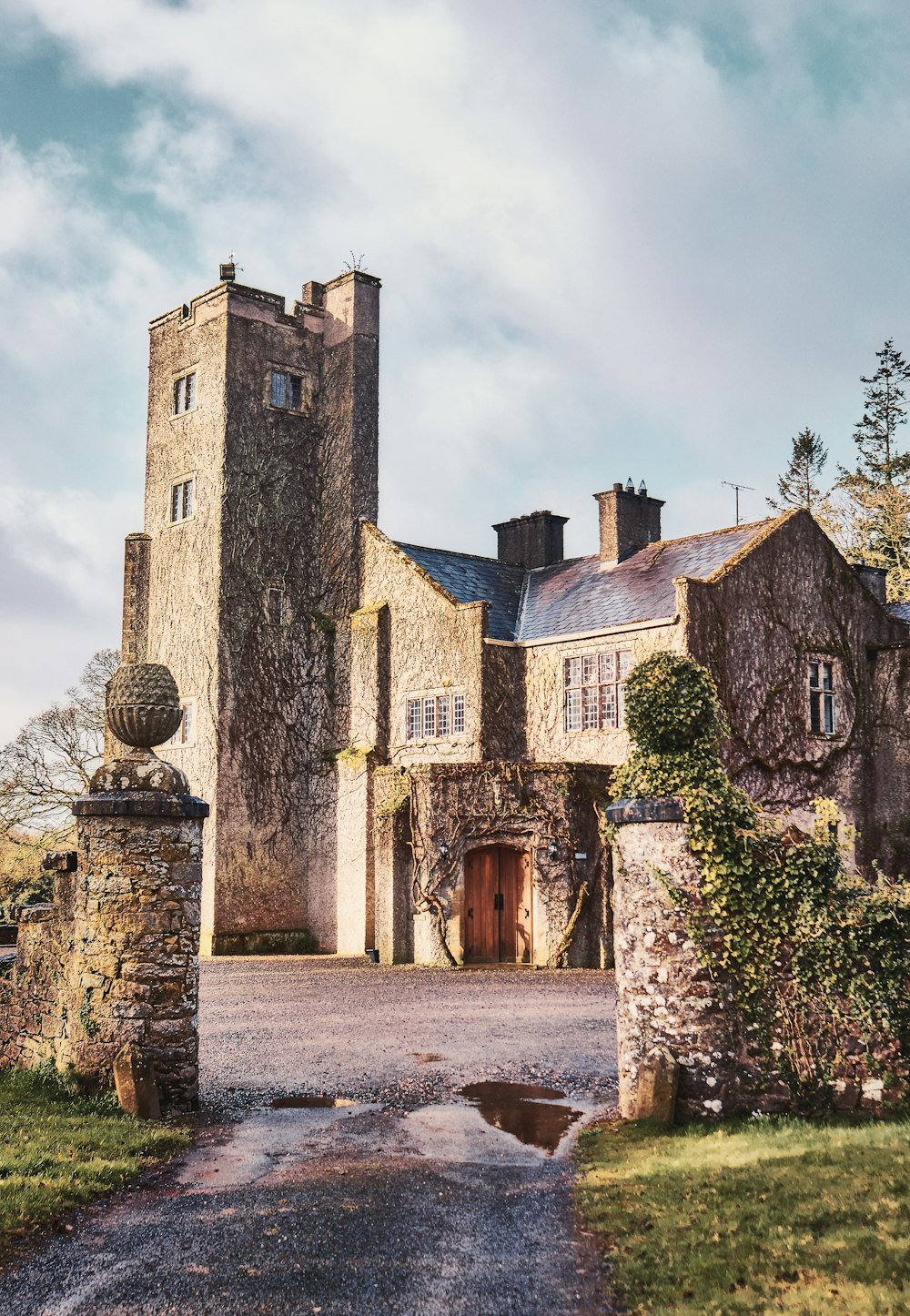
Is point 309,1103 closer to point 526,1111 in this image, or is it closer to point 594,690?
point 526,1111

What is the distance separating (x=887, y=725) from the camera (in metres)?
29.3

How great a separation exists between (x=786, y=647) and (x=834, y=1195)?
21532 mm

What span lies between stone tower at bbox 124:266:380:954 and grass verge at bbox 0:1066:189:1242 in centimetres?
1997

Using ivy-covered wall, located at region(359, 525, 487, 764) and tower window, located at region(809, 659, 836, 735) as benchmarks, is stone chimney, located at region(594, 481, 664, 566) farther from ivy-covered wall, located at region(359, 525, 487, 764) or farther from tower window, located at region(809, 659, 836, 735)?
tower window, located at region(809, 659, 836, 735)

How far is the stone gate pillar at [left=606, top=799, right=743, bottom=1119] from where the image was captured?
960 cm

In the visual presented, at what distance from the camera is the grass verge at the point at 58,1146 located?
782 cm

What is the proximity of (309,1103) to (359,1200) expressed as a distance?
3.53 metres

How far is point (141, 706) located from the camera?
38.1ft

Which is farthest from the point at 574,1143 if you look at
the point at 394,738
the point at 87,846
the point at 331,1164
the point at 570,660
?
the point at 394,738

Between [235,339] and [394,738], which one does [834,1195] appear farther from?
[235,339]

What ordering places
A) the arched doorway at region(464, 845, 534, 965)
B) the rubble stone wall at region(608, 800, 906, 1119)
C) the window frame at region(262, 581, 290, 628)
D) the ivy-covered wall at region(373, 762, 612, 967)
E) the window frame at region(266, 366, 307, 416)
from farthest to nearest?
the window frame at region(266, 366, 307, 416), the window frame at region(262, 581, 290, 628), the arched doorway at region(464, 845, 534, 965), the ivy-covered wall at region(373, 762, 612, 967), the rubble stone wall at region(608, 800, 906, 1119)

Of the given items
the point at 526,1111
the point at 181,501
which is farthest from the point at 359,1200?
the point at 181,501

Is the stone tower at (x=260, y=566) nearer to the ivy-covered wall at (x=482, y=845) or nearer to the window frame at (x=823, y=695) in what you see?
the ivy-covered wall at (x=482, y=845)

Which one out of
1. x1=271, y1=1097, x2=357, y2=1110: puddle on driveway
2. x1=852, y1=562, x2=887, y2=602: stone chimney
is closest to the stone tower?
x1=852, y1=562, x2=887, y2=602: stone chimney
